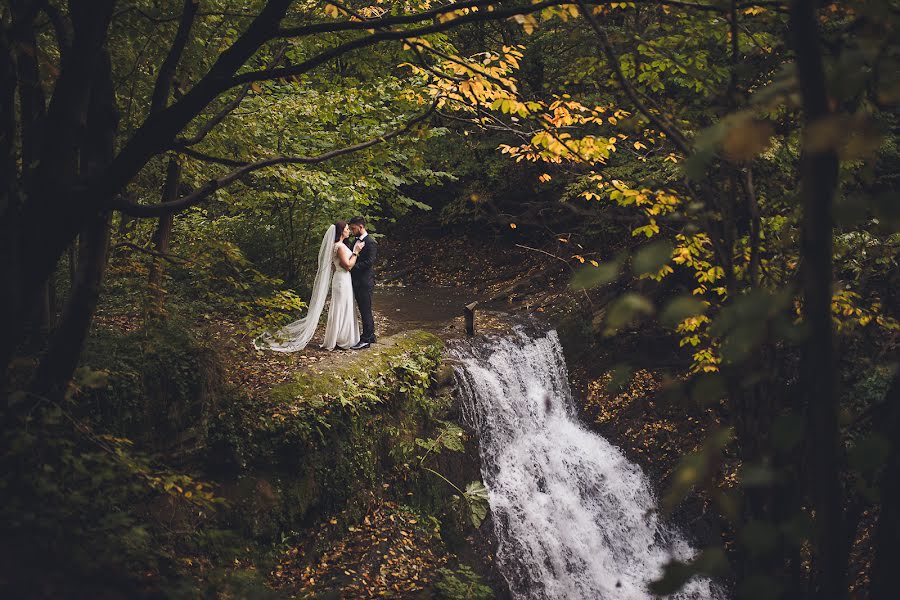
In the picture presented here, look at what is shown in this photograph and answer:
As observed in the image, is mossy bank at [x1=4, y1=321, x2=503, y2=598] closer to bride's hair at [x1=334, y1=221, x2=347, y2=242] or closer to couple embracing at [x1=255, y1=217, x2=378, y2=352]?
couple embracing at [x1=255, y1=217, x2=378, y2=352]

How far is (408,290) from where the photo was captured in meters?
16.2

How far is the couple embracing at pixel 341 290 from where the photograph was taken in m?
8.73

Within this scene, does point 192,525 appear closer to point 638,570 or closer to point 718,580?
point 638,570

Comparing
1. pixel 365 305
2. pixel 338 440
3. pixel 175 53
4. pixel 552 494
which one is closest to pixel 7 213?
pixel 175 53

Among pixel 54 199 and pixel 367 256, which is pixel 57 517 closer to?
pixel 54 199

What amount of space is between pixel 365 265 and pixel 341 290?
1.75 ft

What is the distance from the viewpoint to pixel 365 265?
29.4 ft

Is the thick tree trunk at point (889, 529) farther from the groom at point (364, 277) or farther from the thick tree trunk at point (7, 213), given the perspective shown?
the groom at point (364, 277)

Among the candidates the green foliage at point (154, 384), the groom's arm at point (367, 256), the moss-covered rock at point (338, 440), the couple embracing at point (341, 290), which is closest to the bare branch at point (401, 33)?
the green foliage at point (154, 384)

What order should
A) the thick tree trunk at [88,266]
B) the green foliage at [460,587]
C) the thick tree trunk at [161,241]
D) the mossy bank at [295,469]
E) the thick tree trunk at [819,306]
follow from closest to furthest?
the thick tree trunk at [819,306]
the thick tree trunk at [88,266]
the mossy bank at [295,469]
the thick tree trunk at [161,241]
the green foliage at [460,587]

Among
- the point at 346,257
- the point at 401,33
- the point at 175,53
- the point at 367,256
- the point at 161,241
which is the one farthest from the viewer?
the point at 367,256

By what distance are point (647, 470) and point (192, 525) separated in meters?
7.88

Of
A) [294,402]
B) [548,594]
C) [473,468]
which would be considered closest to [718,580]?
[548,594]

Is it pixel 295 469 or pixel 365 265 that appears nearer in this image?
pixel 295 469
